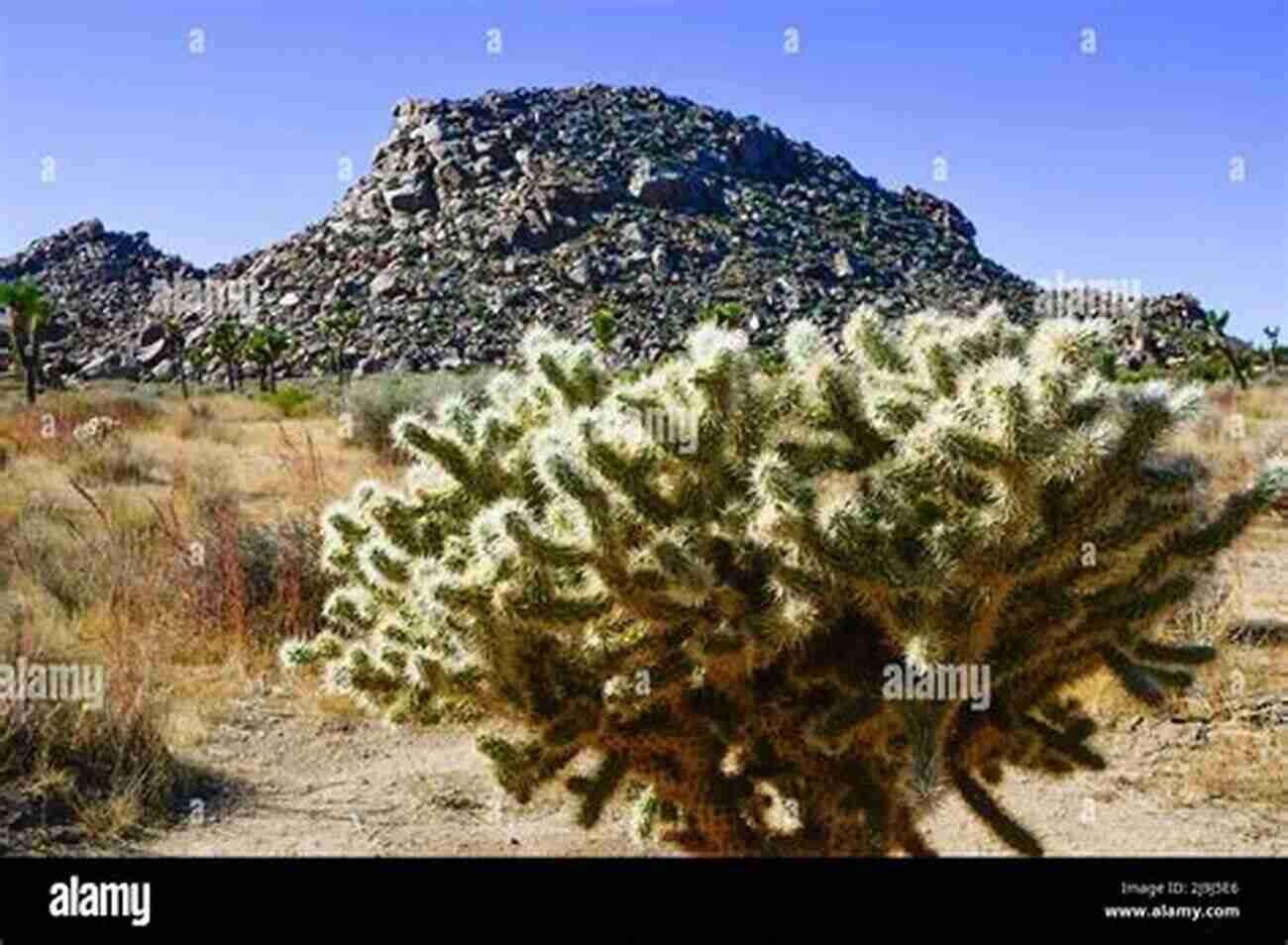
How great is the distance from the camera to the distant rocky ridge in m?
49.6

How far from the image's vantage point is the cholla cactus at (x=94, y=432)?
51.8ft

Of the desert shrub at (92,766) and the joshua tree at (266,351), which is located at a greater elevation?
the joshua tree at (266,351)

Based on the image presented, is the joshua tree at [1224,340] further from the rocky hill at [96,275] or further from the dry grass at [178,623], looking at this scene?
the rocky hill at [96,275]

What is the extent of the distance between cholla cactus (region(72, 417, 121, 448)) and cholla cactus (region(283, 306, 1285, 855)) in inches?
526

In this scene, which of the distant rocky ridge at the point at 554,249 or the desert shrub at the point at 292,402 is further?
the distant rocky ridge at the point at 554,249

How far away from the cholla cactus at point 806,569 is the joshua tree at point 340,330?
43.7 metres

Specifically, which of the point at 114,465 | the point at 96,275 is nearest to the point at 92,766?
the point at 114,465

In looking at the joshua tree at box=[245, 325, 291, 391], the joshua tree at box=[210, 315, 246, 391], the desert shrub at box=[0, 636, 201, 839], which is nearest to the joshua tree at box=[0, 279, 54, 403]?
the joshua tree at box=[245, 325, 291, 391]

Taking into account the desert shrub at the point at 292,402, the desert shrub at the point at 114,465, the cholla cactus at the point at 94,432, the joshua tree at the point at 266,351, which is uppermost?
the joshua tree at the point at 266,351

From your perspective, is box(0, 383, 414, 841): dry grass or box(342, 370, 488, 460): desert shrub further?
box(342, 370, 488, 460): desert shrub

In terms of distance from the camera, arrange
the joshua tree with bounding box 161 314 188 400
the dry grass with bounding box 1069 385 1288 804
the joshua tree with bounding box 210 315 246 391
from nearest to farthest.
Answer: the dry grass with bounding box 1069 385 1288 804
the joshua tree with bounding box 210 315 246 391
the joshua tree with bounding box 161 314 188 400

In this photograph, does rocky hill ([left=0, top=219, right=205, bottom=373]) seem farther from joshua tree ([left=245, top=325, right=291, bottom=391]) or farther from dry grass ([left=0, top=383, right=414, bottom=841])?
dry grass ([left=0, top=383, right=414, bottom=841])

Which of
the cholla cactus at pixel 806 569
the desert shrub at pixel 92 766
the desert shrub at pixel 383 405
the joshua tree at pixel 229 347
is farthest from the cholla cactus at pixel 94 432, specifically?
the joshua tree at pixel 229 347

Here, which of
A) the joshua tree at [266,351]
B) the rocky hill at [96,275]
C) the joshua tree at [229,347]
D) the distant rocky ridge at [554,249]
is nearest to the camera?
the joshua tree at [266,351]
